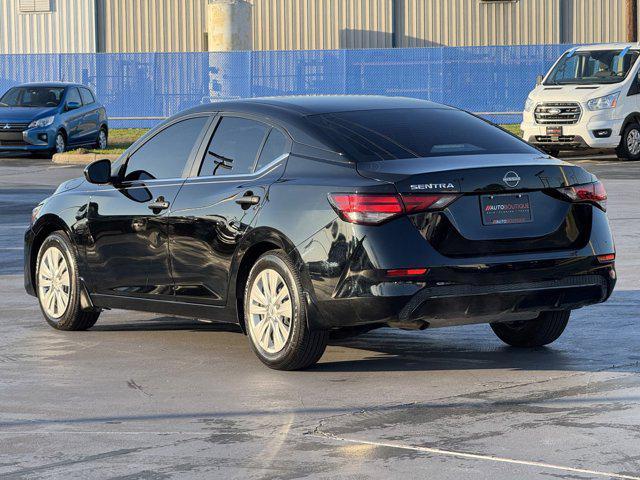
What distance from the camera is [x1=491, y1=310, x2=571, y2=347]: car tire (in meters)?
9.30

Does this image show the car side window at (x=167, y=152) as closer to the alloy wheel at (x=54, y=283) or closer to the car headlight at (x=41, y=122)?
the alloy wheel at (x=54, y=283)

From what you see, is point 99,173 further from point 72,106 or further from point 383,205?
point 72,106

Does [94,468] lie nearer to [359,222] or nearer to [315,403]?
[315,403]

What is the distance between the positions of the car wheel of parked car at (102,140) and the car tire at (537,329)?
26.3 m

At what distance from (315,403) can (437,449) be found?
1279 millimetres

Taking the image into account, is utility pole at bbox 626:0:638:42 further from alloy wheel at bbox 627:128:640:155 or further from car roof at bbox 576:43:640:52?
alloy wheel at bbox 627:128:640:155

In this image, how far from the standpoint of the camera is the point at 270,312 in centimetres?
864

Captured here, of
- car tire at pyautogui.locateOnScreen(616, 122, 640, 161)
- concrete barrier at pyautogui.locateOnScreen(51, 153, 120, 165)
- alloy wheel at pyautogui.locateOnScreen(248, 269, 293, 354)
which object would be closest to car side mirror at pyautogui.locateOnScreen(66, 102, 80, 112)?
concrete barrier at pyautogui.locateOnScreen(51, 153, 120, 165)

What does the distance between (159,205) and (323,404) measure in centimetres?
230

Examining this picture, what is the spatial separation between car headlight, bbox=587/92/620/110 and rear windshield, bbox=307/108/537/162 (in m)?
18.9

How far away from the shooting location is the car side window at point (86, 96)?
3397 cm

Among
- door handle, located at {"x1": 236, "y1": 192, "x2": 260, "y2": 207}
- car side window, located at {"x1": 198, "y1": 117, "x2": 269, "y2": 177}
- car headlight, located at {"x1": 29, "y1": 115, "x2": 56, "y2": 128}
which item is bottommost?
car headlight, located at {"x1": 29, "y1": 115, "x2": 56, "y2": 128}

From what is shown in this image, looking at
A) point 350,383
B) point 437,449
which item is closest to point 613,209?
point 350,383

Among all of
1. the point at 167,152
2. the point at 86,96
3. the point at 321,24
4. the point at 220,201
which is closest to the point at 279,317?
the point at 220,201
